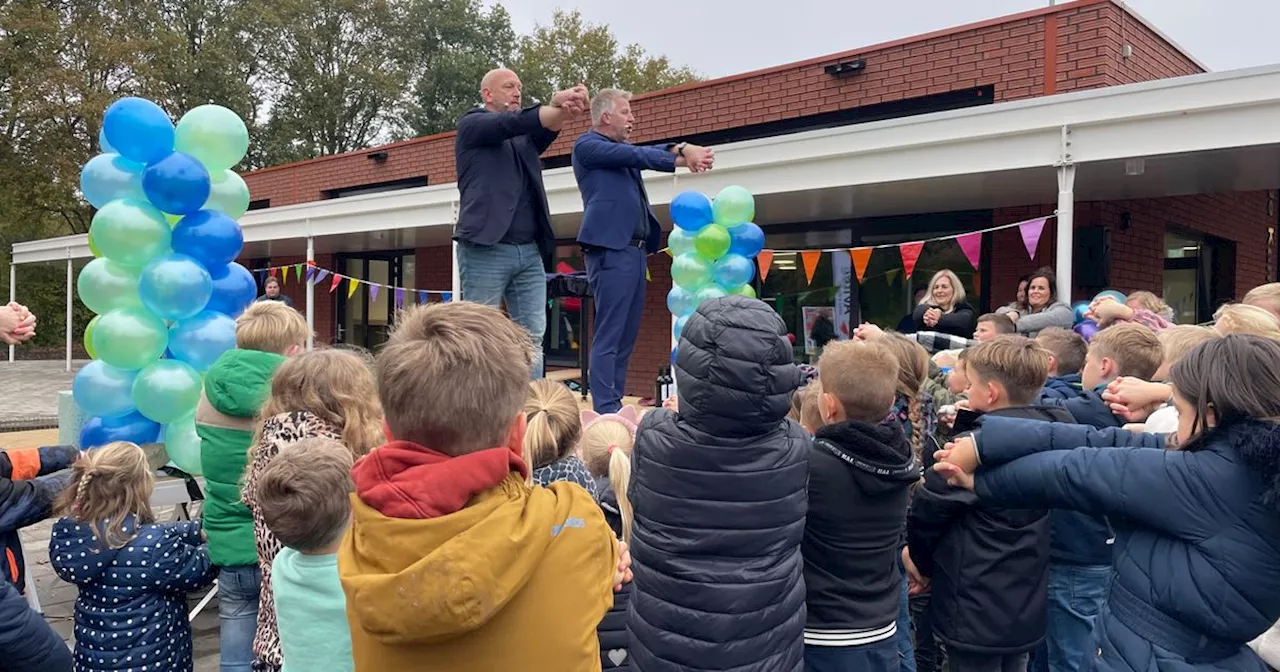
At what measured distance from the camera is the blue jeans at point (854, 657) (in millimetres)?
2299

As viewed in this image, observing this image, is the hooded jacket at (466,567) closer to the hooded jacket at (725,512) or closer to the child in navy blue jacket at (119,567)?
the hooded jacket at (725,512)

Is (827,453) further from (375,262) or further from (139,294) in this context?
(375,262)

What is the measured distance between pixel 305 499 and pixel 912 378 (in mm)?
2064

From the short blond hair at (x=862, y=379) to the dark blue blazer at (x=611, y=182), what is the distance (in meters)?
1.97

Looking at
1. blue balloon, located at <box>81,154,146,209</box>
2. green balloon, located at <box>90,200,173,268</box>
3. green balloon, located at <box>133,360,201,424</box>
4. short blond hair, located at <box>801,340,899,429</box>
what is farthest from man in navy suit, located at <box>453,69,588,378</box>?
short blond hair, located at <box>801,340,899,429</box>

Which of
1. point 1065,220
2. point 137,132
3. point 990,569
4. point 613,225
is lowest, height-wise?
point 990,569

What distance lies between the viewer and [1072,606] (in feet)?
9.20

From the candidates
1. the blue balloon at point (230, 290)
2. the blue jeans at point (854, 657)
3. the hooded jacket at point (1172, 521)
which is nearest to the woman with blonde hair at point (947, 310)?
the blue jeans at point (854, 657)

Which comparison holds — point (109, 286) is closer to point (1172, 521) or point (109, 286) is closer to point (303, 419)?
point (303, 419)

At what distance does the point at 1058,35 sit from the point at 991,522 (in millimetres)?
7509

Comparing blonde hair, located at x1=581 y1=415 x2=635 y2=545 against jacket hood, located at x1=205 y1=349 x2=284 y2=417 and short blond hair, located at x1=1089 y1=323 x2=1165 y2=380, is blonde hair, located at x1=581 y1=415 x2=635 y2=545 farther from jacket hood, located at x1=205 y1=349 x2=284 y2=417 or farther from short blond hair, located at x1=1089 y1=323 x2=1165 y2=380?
short blond hair, located at x1=1089 y1=323 x2=1165 y2=380

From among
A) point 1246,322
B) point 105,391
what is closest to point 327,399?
point 105,391

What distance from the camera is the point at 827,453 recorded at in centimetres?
230

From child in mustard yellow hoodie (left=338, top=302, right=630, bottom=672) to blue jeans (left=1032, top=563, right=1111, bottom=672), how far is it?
209 centimetres
